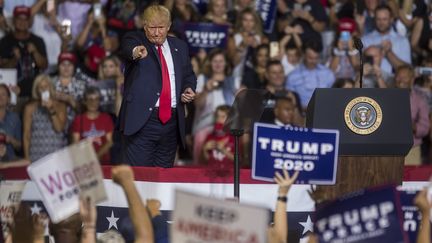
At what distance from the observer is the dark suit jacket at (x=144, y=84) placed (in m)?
9.03

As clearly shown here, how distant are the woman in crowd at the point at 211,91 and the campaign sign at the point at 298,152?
3849 mm

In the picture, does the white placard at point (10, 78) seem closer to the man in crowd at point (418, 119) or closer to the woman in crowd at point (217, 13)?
the woman in crowd at point (217, 13)

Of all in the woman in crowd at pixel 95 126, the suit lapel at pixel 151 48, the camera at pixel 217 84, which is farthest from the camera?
the camera at pixel 217 84

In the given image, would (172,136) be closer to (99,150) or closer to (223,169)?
(223,169)

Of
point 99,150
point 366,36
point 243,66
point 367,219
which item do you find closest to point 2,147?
point 99,150

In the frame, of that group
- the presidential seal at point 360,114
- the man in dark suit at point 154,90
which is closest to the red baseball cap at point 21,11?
the man in dark suit at point 154,90

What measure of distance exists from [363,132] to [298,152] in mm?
737

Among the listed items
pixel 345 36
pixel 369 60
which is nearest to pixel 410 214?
pixel 369 60

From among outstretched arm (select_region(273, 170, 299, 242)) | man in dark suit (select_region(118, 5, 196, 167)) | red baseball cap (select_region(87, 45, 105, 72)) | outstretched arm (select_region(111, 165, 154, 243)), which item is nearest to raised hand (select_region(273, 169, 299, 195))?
outstretched arm (select_region(273, 170, 299, 242))

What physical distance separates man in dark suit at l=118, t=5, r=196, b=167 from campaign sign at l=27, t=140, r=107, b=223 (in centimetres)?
222

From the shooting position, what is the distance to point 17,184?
322 inches

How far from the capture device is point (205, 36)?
41.9ft

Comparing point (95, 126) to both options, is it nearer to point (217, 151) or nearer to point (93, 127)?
point (93, 127)

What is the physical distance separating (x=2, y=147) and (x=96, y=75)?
5.22ft
